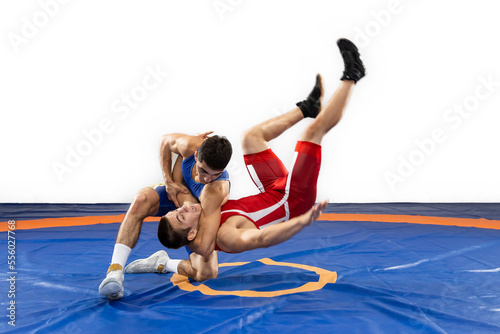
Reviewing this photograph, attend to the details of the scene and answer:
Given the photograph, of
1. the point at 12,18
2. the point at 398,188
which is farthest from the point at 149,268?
the point at 12,18

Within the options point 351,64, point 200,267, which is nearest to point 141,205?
point 200,267

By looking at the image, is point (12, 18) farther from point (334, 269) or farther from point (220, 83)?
point (334, 269)

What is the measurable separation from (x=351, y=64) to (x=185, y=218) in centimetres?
145

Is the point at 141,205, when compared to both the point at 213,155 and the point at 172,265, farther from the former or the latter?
the point at 213,155

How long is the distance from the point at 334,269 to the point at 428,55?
5319mm

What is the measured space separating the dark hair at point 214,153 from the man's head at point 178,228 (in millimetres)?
336

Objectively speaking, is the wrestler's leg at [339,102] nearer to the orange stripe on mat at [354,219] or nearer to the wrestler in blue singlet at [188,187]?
the wrestler in blue singlet at [188,187]

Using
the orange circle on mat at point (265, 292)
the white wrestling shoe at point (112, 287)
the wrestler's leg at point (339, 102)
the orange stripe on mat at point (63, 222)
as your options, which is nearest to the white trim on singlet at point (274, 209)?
the wrestler's leg at point (339, 102)

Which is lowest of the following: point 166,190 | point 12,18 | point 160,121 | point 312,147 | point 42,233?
point 42,233

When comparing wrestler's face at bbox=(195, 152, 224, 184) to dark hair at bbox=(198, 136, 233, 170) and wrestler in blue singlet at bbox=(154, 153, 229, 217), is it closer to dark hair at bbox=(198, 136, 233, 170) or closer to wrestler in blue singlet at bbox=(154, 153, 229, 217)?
dark hair at bbox=(198, 136, 233, 170)

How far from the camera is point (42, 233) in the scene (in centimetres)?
450

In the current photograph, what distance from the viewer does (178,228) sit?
2650 millimetres

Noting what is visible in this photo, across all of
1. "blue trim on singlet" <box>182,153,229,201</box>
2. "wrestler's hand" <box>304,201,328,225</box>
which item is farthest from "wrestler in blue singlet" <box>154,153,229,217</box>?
"wrestler's hand" <box>304,201,328,225</box>

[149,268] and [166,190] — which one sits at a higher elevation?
[166,190]
